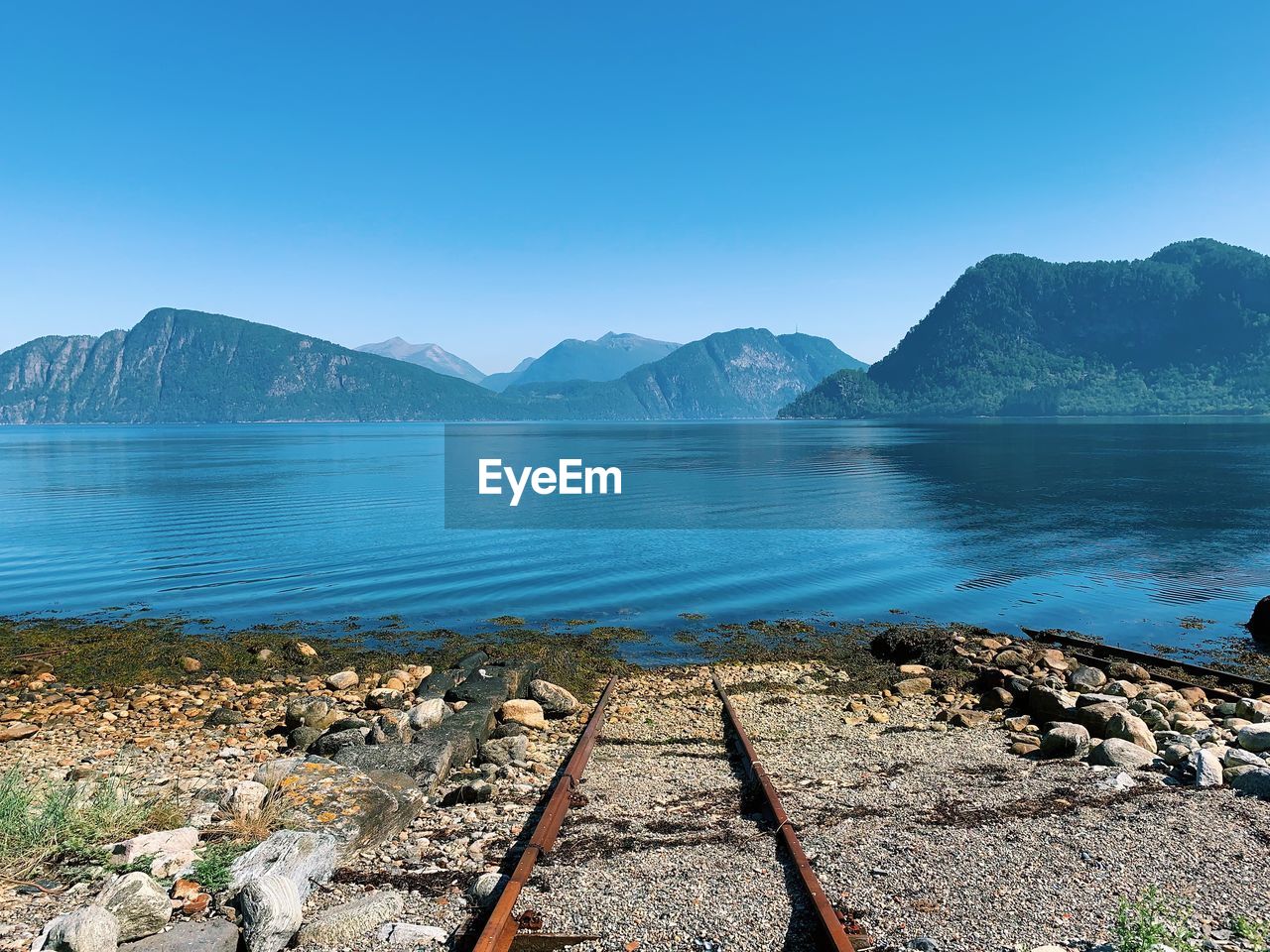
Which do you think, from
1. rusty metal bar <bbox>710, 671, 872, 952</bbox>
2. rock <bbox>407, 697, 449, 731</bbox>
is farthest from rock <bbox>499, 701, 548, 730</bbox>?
rusty metal bar <bbox>710, 671, 872, 952</bbox>

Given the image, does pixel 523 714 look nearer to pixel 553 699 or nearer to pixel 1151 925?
pixel 553 699

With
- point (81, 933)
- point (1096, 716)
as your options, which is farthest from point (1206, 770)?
point (81, 933)

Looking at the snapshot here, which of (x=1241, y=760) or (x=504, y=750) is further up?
(x=1241, y=760)

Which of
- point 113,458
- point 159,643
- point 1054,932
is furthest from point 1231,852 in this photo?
point 113,458

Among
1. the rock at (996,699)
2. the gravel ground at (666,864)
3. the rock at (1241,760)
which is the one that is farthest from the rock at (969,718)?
the gravel ground at (666,864)

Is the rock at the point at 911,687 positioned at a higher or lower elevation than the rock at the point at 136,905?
lower

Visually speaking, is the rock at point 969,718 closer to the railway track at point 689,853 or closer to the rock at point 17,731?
the railway track at point 689,853
